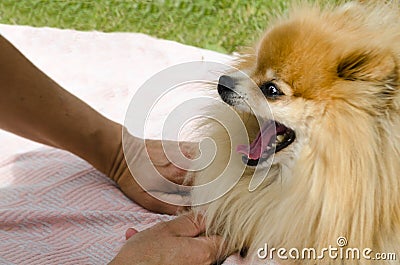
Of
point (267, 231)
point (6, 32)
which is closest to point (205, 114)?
point (267, 231)

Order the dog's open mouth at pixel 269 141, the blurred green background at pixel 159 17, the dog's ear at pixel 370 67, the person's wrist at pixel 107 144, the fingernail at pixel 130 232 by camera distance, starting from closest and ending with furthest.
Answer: the dog's ear at pixel 370 67, the dog's open mouth at pixel 269 141, the fingernail at pixel 130 232, the person's wrist at pixel 107 144, the blurred green background at pixel 159 17

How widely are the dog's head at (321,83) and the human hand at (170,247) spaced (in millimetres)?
221

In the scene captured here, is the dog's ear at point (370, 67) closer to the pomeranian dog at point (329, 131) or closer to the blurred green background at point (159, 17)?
the pomeranian dog at point (329, 131)

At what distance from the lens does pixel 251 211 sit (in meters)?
1.54

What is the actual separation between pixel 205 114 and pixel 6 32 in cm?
136

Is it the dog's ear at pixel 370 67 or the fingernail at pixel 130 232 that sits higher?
the dog's ear at pixel 370 67

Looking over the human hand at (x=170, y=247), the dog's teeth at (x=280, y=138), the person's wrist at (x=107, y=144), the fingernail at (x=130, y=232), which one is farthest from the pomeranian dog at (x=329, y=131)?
the person's wrist at (x=107, y=144)

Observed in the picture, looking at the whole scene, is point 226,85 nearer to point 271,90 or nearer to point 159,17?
point 271,90

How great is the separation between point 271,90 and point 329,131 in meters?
0.14

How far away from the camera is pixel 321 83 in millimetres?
1373

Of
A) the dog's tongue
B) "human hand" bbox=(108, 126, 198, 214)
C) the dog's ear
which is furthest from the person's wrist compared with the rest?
the dog's ear

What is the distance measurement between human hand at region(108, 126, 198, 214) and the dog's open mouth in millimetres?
354

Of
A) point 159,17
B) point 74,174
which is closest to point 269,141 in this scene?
point 74,174

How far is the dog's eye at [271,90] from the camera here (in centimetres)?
142
